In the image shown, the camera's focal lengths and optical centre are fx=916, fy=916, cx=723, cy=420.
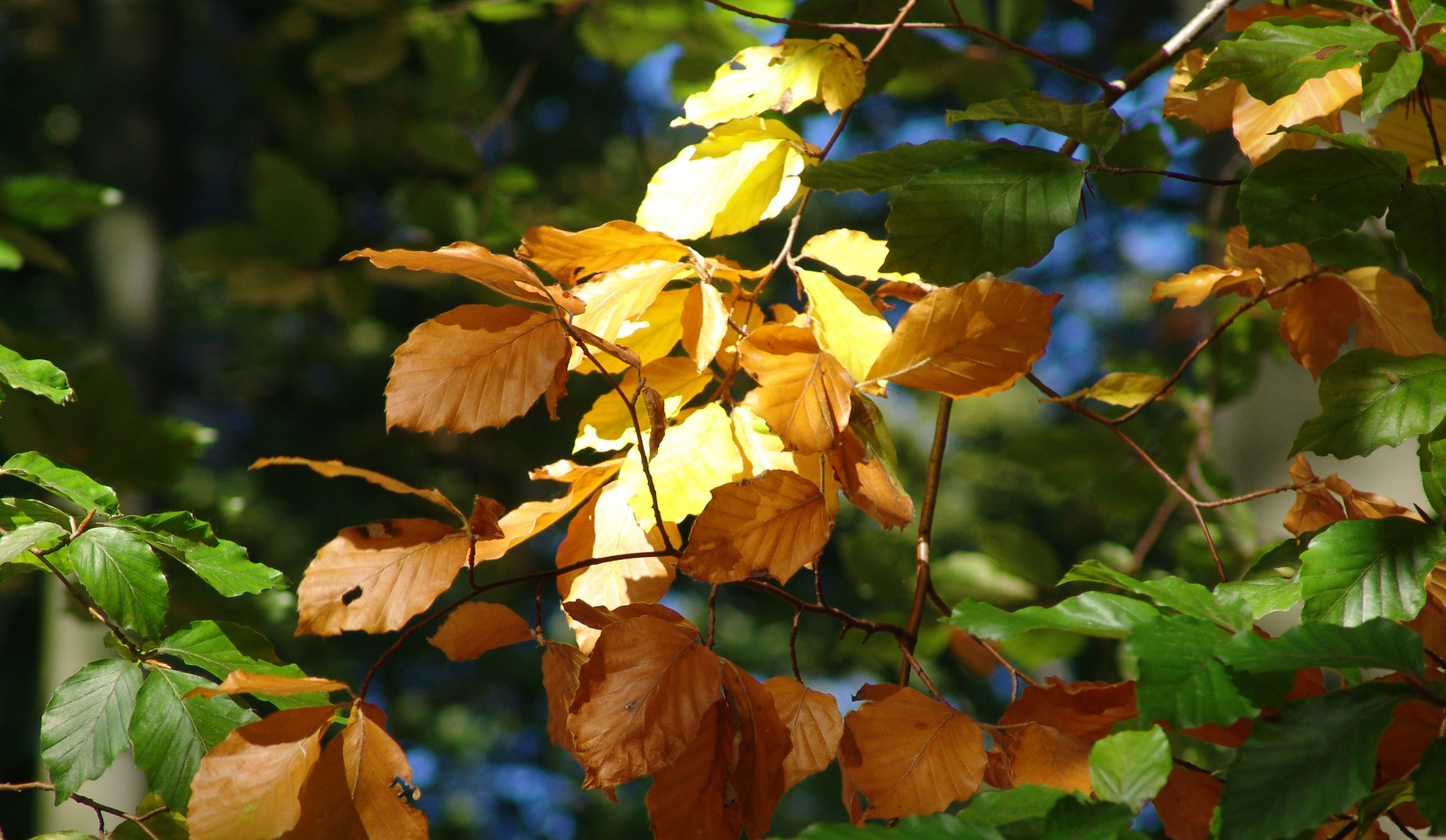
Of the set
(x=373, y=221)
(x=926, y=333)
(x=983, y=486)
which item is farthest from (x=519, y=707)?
(x=926, y=333)

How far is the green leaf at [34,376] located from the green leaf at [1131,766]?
1.35ft

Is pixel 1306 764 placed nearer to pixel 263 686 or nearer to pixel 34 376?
pixel 263 686

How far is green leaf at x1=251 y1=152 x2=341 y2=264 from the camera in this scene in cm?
98

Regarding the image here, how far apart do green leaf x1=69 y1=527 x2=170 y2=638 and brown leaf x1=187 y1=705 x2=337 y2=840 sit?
8 centimetres

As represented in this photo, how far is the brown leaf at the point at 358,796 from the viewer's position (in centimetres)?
34

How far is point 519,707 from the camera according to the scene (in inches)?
130

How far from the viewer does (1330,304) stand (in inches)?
18.7

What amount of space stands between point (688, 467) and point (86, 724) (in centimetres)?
26

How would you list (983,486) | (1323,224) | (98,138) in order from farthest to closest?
(983,486) → (98,138) → (1323,224)

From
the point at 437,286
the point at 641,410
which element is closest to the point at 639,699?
the point at 641,410

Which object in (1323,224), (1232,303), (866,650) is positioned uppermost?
(1323,224)

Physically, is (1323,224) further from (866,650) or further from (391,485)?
(866,650)

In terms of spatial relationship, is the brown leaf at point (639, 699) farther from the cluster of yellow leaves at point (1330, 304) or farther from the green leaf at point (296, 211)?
the green leaf at point (296, 211)

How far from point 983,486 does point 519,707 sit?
2.12 metres
